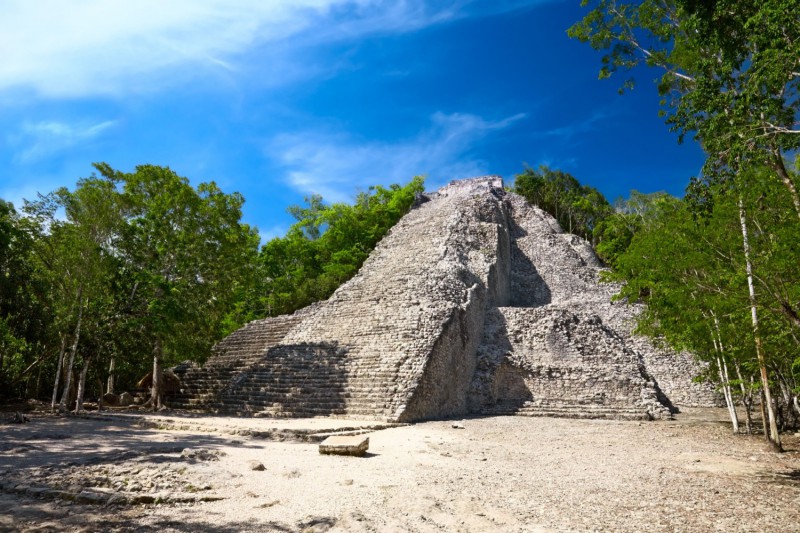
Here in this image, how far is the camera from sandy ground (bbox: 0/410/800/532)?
14.0 feet

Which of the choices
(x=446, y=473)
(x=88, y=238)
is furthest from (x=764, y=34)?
(x=88, y=238)

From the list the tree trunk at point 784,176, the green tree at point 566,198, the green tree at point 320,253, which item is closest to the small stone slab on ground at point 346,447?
the tree trunk at point 784,176

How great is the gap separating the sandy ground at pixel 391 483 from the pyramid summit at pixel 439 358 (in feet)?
12.2

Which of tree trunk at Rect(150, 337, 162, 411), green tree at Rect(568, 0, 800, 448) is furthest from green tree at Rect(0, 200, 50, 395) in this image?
green tree at Rect(568, 0, 800, 448)

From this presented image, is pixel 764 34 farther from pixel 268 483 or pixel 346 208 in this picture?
pixel 346 208

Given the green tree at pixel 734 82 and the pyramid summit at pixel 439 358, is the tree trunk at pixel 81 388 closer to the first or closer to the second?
the pyramid summit at pixel 439 358

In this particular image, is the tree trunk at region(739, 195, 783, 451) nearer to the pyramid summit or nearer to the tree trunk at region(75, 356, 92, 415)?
the pyramid summit

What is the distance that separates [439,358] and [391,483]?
845 centimetres

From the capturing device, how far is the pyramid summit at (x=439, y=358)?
527 inches

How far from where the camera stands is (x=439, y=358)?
1397 centimetres

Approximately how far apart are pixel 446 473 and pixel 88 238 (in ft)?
40.5

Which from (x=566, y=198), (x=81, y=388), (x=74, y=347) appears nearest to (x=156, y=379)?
(x=81, y=388)

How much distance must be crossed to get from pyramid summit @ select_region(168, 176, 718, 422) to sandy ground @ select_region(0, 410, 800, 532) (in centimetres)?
371

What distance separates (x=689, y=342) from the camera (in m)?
10.6
